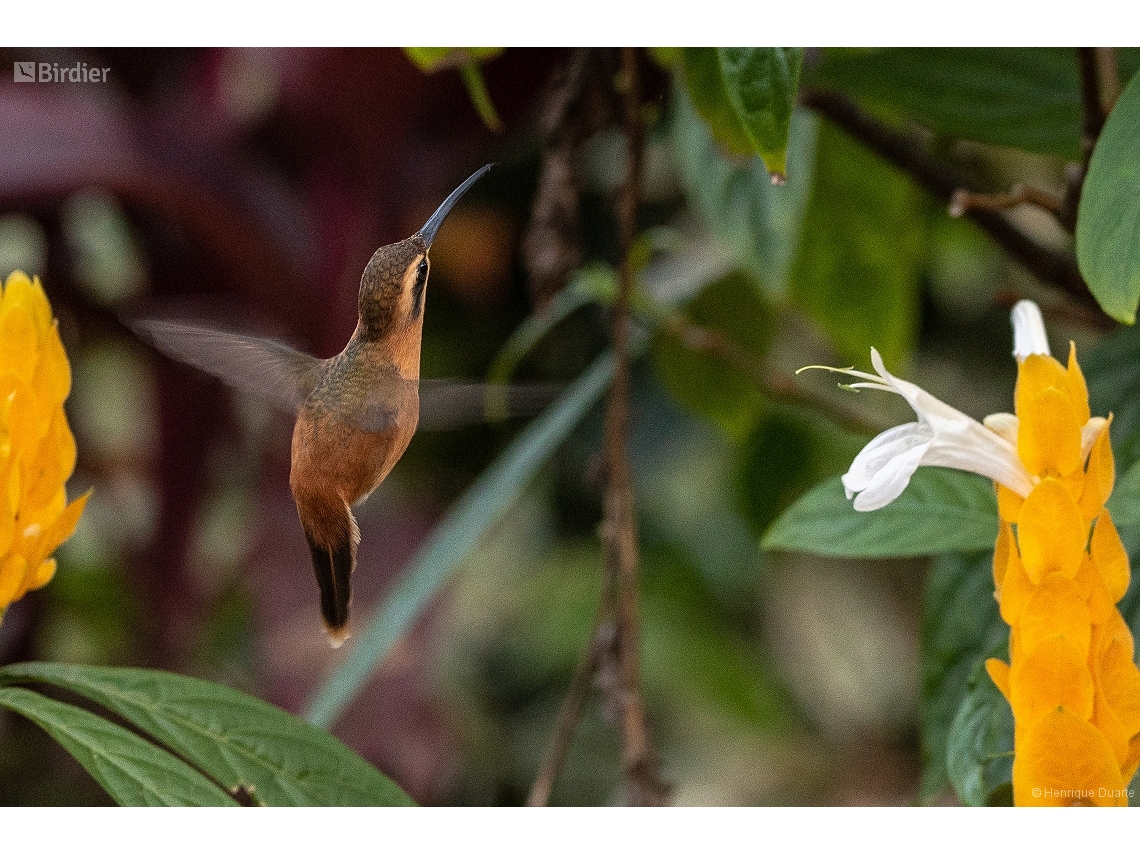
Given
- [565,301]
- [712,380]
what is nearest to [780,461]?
[712,380]

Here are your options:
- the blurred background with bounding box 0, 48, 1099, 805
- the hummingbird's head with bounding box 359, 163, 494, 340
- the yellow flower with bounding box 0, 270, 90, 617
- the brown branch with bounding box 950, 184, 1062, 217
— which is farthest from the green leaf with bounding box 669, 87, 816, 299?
the yellow flower with bounding box 0, 270, 90, 617

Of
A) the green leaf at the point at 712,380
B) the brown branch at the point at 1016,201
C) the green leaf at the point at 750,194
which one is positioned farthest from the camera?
the green leaf at the point at 712,380

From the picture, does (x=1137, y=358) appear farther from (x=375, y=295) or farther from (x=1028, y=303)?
(x=375, y=295)

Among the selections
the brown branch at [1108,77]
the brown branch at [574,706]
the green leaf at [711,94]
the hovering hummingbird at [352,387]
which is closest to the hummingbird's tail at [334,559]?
the hovering hummingbird at [352,387]

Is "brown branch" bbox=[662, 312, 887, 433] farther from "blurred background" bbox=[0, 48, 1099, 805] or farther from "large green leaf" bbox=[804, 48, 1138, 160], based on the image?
"large green leaf" bbox=[804, 48, 1138, 160]

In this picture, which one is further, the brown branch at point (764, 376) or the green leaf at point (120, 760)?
the brown branch at point (764, 376)

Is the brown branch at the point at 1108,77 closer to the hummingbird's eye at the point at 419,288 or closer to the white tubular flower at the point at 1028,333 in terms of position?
the white tubular flower at the point at 1028,333

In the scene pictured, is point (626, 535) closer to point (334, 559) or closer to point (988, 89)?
point (334, 559)
